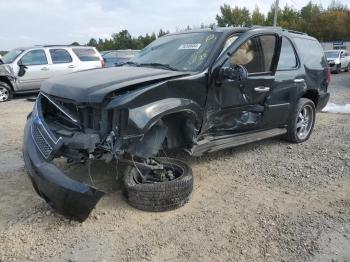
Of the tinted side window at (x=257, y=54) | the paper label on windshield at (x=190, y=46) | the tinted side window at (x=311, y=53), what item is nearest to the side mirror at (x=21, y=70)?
the paper label on windshield at (x=190, y=46)

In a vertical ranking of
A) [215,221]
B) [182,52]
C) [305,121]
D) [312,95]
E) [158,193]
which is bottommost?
[215,221]

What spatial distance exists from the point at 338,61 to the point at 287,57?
67.6 ft

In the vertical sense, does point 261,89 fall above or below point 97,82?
below

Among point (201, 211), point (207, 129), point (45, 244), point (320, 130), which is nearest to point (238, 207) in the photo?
point (201, 211)

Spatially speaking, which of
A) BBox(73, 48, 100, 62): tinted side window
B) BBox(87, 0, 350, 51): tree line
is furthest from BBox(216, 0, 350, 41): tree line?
BBox(73, 48, 100, 62): tinted side window

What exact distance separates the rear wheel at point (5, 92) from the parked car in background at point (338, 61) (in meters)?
19.0

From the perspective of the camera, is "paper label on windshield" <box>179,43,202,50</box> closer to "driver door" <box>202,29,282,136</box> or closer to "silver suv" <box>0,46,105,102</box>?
"driver door" <box>202,29,282,136</box>

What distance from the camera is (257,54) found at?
5457 mm

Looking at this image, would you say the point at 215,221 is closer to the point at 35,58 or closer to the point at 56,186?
the point at 56,186

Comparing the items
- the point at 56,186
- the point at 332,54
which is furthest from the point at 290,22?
the point at 56,186

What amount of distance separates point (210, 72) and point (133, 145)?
1.43 meters

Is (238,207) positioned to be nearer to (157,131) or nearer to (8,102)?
(157,131)

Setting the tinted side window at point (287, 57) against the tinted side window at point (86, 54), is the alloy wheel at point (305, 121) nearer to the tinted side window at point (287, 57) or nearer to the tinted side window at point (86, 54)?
the tinted side window at point (287, 57)

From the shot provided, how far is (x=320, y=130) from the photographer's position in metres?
7.65
